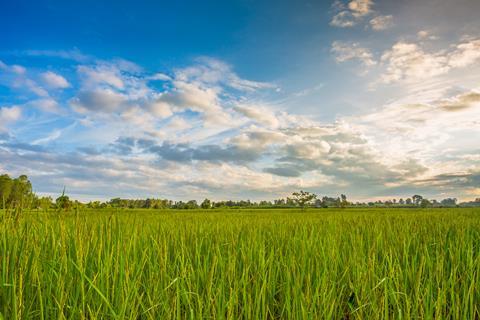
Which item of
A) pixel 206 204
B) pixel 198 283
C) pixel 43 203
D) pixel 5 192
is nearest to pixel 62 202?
pixel 43 203

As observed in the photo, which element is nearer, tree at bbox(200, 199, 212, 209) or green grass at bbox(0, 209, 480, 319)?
green grass at bbox(0, 209, 480, 319)

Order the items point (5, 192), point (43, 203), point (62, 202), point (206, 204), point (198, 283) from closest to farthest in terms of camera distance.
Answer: point (198, 283), point (62, 202), point (43, 203), point (5, 192), point (206, 204)

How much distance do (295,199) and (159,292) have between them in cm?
5399

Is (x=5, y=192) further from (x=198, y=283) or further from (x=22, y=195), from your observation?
(x=198, y=283)

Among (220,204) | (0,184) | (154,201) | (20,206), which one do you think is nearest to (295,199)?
(220,204)

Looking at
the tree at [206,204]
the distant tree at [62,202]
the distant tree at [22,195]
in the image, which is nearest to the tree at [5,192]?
the distant tree at [22,195]

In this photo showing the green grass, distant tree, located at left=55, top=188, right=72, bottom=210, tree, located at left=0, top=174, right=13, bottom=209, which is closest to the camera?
the green grass

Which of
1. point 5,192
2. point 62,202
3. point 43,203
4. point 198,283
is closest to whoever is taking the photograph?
point 198,283

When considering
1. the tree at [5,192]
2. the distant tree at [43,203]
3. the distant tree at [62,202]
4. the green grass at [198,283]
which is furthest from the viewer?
the distant tree at [43,203]

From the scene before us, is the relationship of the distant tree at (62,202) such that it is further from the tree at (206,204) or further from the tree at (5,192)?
the tree at (206,204)

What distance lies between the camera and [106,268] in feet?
8.25

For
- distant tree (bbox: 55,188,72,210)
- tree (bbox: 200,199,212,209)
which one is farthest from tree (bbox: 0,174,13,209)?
tree (bbox: 200,199,212,209)

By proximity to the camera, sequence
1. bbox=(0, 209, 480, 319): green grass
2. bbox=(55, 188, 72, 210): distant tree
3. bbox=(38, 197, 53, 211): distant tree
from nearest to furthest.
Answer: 1. bbox=(0, 209, 480, 319): green grass
2. bbox=(55, 188, 72, 210): distant tree
3. bbox=(38, 197, 53, 211): distant tree

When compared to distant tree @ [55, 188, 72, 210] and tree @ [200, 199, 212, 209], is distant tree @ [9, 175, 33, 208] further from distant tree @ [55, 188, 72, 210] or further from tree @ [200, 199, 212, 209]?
tree @ [200, 199, 212, 209]
